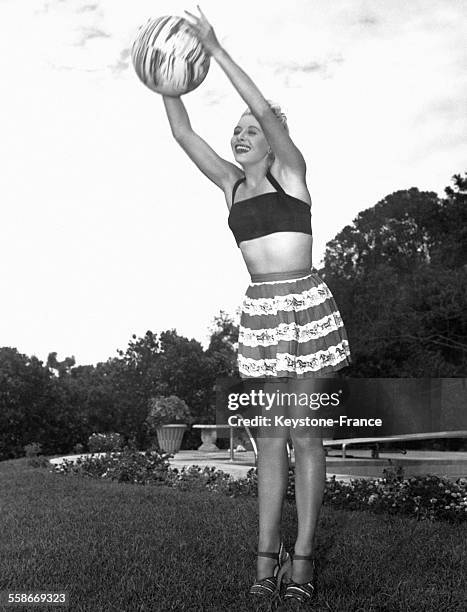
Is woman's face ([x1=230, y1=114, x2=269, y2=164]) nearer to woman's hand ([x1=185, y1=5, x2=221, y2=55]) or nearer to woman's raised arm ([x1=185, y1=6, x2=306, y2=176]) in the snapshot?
woman's raised arm ([x1=185, y1=6, x2=306, y2=176])

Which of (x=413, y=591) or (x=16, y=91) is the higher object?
(x=16, y=91)

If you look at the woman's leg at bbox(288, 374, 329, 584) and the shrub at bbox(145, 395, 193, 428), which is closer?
the woman's leg at bbox(288, 374, 329, 584)

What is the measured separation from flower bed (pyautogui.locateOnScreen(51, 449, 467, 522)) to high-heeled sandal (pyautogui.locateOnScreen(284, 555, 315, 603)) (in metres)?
2.49

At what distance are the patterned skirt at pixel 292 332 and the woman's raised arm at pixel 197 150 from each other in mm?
478

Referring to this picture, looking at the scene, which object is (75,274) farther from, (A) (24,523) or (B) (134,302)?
(A) (24,523)

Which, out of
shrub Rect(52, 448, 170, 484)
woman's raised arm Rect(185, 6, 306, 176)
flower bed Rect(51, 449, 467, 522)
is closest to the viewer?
woman's raised arm Rect(185, 6, 306, 176)

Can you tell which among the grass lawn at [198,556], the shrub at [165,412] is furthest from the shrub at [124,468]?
the shrub at [165,412]

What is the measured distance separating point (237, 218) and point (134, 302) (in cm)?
1018

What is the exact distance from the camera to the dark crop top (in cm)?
285

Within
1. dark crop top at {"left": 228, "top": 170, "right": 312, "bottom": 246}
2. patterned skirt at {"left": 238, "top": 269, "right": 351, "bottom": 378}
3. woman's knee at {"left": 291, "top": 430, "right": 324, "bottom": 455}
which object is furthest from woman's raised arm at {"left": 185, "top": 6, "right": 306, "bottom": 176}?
woman's knee at {"left": 291, "top": 430, "right": 324, "bottom": 455}

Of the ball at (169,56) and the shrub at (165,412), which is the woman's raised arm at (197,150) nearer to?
the ball at (169,56)

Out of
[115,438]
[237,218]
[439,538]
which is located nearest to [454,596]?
[439,538]

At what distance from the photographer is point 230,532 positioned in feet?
13.3

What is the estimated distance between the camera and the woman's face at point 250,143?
3.00 metres
